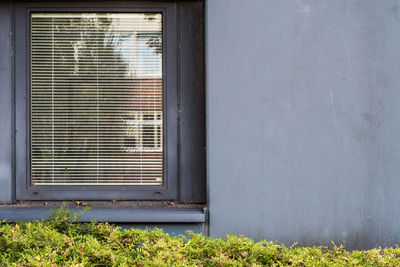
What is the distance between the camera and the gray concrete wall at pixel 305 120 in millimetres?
3309

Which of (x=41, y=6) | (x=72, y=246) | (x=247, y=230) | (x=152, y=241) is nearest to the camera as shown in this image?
(x=72, y=246)

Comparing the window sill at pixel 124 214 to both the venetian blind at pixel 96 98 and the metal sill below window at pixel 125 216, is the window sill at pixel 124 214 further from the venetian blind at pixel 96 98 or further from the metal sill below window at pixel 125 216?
the venetian blind at pixel 96 98

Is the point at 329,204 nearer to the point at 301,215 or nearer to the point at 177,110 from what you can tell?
the point at 301,215

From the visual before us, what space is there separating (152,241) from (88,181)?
1.67 meters

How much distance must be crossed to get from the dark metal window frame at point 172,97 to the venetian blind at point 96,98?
75mm

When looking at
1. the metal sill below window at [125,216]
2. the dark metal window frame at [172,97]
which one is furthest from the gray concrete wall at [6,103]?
the metal sill below window at [125,216]

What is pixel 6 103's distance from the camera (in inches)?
141

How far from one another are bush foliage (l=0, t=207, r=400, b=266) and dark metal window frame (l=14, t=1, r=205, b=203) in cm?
121

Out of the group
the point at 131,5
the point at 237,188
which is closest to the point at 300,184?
the point at 237,188

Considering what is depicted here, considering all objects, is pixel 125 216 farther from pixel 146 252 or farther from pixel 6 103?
pixel 6 103

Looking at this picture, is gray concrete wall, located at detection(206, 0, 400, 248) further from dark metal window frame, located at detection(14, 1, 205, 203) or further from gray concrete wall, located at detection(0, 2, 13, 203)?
gray concrete wall, located at detection(0, 2, 13, 203)

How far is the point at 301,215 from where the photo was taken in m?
3.30

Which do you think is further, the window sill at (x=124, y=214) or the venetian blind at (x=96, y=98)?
the venetian blind at (x=96, y=98)

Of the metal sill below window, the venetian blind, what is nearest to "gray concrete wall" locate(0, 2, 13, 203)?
the venetian blind
